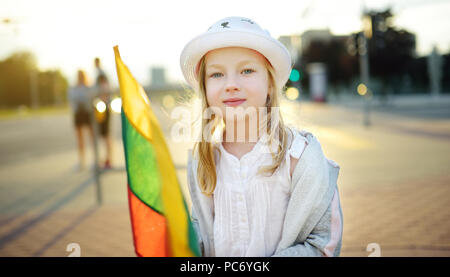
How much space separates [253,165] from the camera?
65.2 inches

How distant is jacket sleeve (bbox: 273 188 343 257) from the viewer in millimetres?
1477

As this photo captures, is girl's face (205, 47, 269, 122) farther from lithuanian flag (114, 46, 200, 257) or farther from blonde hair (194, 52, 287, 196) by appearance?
lithuanian flag (114, 46, 200, 257)

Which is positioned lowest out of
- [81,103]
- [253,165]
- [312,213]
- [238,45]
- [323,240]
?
[323,240]

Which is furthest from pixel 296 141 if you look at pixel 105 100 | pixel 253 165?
pixel 105 100

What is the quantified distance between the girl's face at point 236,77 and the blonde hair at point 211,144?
0.09m

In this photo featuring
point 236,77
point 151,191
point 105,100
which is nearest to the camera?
point 151,191

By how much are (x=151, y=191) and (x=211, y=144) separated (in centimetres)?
66

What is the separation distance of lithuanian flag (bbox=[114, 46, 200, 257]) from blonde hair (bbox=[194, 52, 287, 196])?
53 centimetres

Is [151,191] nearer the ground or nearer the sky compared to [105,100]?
nearer the ground

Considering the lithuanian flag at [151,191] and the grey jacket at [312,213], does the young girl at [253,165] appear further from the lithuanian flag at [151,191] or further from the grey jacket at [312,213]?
the lithuanian flag at [151,191]

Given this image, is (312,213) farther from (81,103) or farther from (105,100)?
(81,103)

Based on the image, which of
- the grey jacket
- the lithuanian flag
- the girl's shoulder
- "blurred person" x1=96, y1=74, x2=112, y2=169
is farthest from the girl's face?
"blurred person" x1=96, y1=74, x2=112, y2=169

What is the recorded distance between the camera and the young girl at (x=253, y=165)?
150 cm

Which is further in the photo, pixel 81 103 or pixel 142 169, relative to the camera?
pixel 81 103
